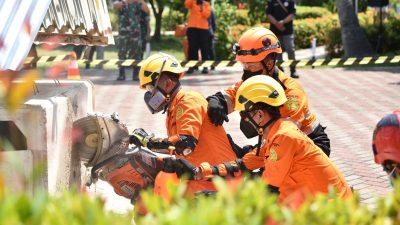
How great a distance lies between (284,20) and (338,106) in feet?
11.8

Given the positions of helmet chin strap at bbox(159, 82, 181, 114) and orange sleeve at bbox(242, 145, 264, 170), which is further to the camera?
helmet chin strap at bbox(159, 82, 181, 114)

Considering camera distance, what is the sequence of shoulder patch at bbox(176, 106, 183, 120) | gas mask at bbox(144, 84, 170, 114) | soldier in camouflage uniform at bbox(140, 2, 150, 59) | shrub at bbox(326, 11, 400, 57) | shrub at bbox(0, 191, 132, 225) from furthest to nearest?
shrub at bbox(326, 11, 400, 57) → soldier in camouflage uniform at bbox(140, 2, 150, 59) → gas mask at bbox(144, 84, 170, 114) → shoulder patch at bbox(176, 106, 183, 120) → shrub at bbox(0, 191, 132, 225)

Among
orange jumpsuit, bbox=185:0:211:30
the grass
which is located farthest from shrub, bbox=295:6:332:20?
orange jumpsuit, bbox=185:0:211:30

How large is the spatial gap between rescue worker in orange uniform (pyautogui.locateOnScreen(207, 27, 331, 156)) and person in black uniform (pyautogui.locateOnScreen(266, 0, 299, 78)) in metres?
8.99

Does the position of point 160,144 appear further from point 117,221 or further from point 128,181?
point 117,221

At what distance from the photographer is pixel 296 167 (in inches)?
169

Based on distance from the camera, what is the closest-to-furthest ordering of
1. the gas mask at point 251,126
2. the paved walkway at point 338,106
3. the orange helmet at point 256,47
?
the gas mask at point 251,126
the orange helmet at point 256,47
the paved walkway at point 338,106

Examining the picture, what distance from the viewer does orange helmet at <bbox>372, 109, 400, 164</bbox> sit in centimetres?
345

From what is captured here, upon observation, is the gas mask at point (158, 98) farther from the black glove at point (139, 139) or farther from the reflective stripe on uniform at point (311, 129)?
the reflective stripe on uniform at point (311, 129)

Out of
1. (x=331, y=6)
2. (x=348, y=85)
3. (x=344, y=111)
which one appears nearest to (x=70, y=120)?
(x=344, y=111)

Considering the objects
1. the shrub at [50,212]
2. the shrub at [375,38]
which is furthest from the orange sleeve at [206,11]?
the shrub at [50,212]

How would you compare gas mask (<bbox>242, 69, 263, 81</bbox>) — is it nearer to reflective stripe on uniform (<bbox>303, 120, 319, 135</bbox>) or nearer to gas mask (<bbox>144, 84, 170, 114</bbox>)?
reflective stripe on uniform (<bbox>303, 120, 319, 135</bbox>)

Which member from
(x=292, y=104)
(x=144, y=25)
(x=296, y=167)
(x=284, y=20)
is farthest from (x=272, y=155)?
(x=144, y=25)

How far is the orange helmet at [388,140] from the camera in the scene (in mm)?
3451
